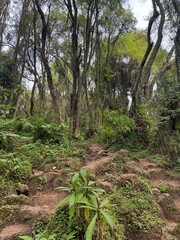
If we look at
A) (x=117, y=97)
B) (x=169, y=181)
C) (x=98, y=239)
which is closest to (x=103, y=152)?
(x=169, y=181)

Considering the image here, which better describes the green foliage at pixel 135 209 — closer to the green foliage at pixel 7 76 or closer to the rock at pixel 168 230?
the rock at pixel 168 230

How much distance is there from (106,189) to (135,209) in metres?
0.69

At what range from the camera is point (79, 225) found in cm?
232

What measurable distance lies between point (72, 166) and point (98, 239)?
279 centimetres

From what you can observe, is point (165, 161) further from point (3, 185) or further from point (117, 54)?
point (117, 54)

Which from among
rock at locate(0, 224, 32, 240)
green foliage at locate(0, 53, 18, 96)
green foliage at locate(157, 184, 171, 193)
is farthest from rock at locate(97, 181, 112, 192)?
green foliage at locate(0, 53, 18, 96)

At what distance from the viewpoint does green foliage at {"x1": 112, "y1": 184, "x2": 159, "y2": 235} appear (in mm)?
2957

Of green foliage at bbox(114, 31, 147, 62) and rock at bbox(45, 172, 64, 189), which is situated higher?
green foliage at bbox(114, 31, 147, 62)

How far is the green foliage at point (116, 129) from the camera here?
709 centimetres

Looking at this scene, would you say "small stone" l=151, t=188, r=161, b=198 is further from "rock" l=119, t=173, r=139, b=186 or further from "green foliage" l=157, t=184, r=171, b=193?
"rock" l=119, t=173, r=139, b=186

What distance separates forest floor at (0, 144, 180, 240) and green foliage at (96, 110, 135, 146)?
120 cm

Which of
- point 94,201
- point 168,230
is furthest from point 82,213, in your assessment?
point 168,230

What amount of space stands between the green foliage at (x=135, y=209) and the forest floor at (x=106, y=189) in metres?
0.15

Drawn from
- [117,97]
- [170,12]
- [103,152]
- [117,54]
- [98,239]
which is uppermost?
[117,54]
